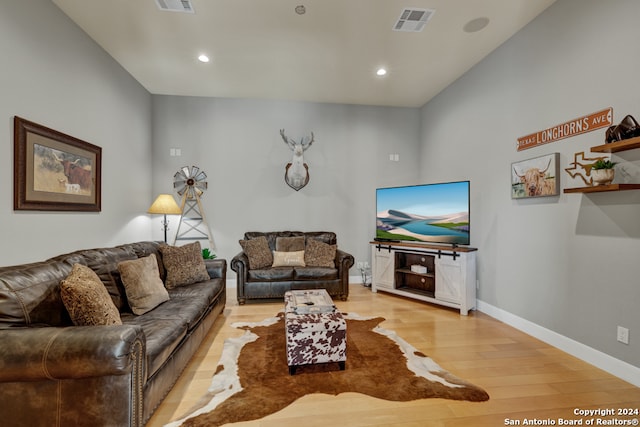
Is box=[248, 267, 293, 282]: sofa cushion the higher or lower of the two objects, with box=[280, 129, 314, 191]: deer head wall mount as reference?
lower

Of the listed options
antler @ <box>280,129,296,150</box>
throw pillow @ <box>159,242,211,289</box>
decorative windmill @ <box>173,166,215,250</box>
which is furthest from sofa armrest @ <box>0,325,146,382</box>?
antler @ <box>280,129,296,150</box>

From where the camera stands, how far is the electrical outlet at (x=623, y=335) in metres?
2.17

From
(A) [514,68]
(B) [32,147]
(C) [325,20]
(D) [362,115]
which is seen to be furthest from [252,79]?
(A) [514,68]

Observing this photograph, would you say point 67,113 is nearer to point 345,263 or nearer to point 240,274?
point 240,274

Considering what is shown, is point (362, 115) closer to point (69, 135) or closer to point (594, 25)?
point (594, 25)

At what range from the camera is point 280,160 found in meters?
5.05

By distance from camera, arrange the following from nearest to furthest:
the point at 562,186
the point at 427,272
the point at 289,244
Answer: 1. the point at 562,186
2. the point at 427,272
3. the point at 289,244

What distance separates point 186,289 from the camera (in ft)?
10.00

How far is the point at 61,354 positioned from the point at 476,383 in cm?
258

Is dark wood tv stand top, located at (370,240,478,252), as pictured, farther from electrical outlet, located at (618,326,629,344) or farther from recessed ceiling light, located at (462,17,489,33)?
recessed ceiling light, located at (462,17,489,33)

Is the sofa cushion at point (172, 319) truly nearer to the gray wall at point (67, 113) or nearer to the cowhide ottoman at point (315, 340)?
the cowhide ottoman at point (315, 340)

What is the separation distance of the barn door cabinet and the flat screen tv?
0.20 meters

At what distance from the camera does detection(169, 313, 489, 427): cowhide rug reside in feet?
6.13

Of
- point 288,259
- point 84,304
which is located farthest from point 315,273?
point 84,304
